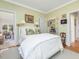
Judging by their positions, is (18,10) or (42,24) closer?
(18,10)

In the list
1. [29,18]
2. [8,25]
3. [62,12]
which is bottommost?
[8,25]

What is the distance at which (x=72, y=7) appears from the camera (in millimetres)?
4996

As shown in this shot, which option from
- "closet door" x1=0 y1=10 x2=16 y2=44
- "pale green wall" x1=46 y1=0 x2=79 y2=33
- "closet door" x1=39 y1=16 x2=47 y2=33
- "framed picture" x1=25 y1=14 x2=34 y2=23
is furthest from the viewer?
"closet door" x1=39 y1=16 x2=47 y2=33

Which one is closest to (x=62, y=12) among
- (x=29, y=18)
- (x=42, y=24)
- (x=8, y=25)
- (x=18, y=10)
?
(x=42, y=24)

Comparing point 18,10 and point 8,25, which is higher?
point 18,10

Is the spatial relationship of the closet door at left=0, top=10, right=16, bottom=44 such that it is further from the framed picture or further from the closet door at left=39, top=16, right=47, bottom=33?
the closet door at left=39, top=16, right=47, bottom=33

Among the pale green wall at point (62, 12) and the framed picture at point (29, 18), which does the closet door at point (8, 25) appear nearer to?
the framed picture at point (29, 18)

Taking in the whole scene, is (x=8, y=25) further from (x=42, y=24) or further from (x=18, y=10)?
(x=42, y=24)

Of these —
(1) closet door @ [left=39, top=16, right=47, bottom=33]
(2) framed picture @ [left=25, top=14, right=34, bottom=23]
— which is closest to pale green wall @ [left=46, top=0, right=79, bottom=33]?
(1) closet door @ [left=39, top=16, right=47, bottom=33]

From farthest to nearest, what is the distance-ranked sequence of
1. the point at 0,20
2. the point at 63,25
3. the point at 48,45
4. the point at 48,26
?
the point at 48,26 < the point at 63,25 < the point at 0,20 < the point at 48,45

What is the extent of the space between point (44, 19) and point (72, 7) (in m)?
2.83

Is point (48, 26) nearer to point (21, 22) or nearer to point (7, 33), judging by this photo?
point (21, 22)

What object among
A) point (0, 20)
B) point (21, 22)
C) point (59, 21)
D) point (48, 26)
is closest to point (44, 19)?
point (48, 26)

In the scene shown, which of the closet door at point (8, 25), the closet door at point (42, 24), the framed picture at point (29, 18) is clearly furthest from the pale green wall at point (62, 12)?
the closet door at point (8, 25)
